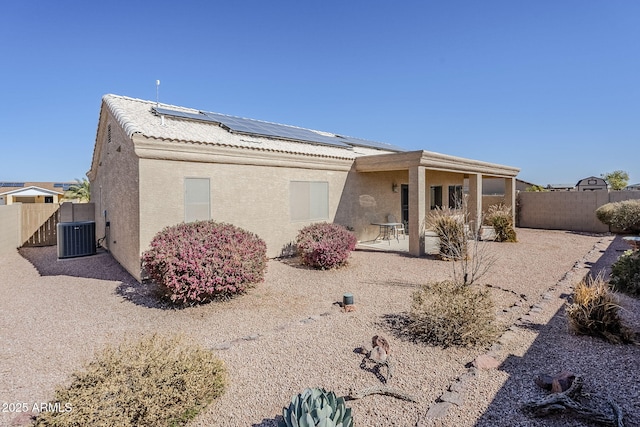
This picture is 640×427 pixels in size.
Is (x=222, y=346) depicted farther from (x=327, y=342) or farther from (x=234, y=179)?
(x=234, y=179)

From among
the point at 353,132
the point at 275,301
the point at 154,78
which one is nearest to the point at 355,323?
the point at 275,301

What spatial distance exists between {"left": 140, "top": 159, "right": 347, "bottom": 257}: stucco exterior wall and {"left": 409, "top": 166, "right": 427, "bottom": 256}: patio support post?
2991 millimetres

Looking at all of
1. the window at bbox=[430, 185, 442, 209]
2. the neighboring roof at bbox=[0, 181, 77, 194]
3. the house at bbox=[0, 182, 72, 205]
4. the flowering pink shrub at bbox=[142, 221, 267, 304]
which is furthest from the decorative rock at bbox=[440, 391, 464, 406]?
the neighboring roof at bbox=[0, 181, 77, 194]

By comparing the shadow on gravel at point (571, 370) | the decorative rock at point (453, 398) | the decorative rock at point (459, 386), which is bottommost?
the decorative rock at point (453, 398)

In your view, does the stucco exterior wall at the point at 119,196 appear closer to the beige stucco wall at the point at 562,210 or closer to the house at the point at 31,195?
the house at the point at 31,195

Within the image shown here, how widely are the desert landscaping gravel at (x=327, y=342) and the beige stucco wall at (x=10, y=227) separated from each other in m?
4.49

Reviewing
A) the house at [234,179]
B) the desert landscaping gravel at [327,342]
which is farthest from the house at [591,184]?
the desert landscaping gravel at [327,342]

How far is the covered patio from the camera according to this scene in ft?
39.7

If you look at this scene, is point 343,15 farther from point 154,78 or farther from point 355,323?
point 355,323

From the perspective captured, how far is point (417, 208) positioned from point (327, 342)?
307 inches

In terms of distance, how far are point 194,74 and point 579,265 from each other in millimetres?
17933

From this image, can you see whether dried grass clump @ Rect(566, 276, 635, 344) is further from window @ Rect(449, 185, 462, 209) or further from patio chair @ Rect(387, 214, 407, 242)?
window @ Rect(449, 185, 462, 209)

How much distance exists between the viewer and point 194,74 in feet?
55.4

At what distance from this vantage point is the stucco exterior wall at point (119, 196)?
916 cm
